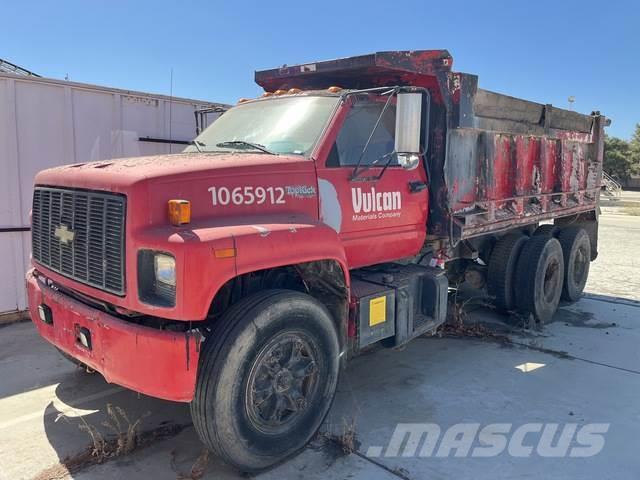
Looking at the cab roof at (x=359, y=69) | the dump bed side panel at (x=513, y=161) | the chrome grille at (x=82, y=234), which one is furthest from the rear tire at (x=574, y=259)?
the chrome grille at (x=82, y=234)

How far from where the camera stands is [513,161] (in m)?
6.15

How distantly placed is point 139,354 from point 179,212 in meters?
0.82

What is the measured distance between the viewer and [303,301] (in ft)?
11.5

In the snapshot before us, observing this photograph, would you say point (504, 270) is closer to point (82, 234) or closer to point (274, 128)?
point (274, 128)

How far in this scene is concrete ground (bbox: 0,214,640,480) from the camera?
3.49 metres

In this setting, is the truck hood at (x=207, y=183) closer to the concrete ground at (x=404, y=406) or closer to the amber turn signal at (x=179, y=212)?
the amber turn signal at (x=179, y=212)

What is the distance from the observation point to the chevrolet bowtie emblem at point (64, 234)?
3500 millimetres

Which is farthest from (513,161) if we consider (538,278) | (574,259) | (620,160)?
(620,160)

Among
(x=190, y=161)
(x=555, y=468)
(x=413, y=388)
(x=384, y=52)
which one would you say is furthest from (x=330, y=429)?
(x=384, y=52)

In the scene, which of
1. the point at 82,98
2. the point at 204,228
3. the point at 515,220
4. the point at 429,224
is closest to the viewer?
the point at 204,228

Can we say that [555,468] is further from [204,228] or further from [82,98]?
[82,98]

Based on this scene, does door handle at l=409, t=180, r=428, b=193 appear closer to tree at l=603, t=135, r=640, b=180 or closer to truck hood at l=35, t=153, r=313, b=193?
truck hood at l=35, t=153, r=313, b=193

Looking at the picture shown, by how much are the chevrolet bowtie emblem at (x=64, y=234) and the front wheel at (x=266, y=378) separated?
1.16 meters

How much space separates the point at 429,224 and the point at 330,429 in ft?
6.91
